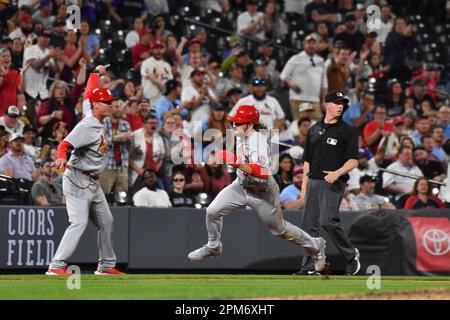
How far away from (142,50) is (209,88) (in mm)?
1564

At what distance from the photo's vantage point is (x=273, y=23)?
2330cm

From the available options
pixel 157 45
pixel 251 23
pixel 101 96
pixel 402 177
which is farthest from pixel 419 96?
pixel 101 96

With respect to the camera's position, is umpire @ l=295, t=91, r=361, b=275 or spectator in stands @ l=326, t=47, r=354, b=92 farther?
spectator in stands @ l=326, t=47, r=354, b=92

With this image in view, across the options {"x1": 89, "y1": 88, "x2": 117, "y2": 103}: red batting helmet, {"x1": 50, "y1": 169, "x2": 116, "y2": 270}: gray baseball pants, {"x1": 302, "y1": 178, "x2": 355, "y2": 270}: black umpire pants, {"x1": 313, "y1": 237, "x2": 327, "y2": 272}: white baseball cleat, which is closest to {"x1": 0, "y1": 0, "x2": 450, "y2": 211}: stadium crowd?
{"x1": 50, "y1": 169, "x2": 116, "y2": 270}: gray baseball pants

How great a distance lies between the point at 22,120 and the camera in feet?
54.4

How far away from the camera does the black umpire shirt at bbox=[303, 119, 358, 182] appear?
12.6 metres

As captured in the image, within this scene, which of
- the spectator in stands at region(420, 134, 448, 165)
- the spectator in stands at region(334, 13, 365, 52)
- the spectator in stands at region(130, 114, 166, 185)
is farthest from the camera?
the spectator in stands at region(334, 13, 365, 52)

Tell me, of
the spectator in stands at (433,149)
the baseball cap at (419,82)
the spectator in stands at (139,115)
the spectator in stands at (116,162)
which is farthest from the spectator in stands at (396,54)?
the spectator in stands at (116,162)

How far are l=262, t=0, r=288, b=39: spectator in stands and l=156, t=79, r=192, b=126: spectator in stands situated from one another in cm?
529

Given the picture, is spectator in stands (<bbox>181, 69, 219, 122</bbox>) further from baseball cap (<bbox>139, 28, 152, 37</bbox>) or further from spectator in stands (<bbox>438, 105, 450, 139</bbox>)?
spectator in stands (<bbox>438, 105, 450, 139</bbox>)
